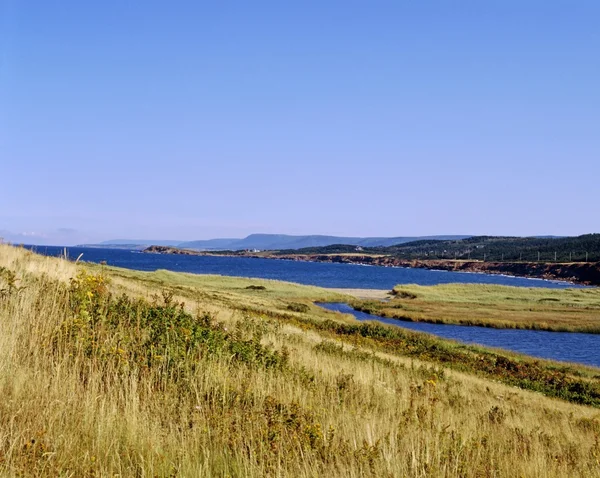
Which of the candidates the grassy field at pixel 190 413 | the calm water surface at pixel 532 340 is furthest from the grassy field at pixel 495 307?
the grassy field at pixel 190 413

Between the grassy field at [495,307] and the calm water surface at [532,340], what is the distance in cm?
286

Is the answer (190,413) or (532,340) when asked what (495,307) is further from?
(190,413)

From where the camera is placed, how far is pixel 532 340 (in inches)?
1919

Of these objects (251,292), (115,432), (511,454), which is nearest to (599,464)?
(511,454)

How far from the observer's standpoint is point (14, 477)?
12.2 ft

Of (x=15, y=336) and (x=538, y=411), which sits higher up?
(x=15, y=336)

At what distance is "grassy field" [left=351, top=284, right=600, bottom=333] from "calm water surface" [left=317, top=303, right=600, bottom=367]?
2861 millimetres

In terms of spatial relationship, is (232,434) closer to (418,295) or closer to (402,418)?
(402,418)

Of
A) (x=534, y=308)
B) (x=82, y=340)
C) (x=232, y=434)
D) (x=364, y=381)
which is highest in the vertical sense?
(x=82, y=340)

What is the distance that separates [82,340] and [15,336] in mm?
797

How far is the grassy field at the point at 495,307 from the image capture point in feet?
191

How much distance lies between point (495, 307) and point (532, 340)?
2579cm

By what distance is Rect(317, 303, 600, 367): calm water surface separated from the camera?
41594 mm

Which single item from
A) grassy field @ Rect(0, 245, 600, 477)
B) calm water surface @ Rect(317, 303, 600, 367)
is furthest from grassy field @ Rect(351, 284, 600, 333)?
grassy field @ Rect(0, 245, 600, 477)
